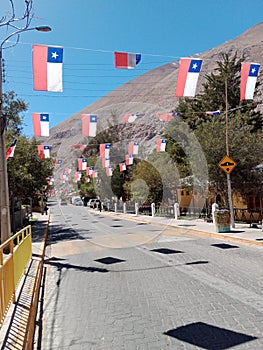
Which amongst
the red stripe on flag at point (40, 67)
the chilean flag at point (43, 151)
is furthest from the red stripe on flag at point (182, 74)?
the chilean flag at point (43, 151)

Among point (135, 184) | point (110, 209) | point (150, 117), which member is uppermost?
point (150, 117)

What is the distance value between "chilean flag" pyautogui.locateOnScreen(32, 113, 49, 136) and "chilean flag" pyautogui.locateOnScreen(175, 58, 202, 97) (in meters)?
6.90

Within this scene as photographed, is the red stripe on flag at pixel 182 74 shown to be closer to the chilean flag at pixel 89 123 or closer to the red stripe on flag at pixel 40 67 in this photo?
the red stripe on flag at pixel 40 67

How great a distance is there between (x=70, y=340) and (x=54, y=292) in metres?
2.70

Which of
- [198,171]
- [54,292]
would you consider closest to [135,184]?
[198,171]

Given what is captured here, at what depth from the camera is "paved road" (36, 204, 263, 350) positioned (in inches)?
175

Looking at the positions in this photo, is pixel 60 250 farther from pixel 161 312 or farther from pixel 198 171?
pixel 198 171

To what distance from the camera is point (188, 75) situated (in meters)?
12.6

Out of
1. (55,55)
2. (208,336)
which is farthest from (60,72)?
(208,336)

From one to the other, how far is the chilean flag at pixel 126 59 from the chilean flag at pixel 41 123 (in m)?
5.87

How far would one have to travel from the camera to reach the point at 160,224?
2266cm

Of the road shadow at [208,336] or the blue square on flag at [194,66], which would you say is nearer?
the road shadow at [208,336]

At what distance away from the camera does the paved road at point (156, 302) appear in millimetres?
4445

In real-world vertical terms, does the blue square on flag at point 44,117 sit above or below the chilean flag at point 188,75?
below
